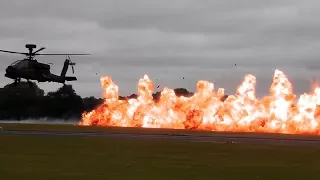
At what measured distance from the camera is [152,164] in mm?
30188

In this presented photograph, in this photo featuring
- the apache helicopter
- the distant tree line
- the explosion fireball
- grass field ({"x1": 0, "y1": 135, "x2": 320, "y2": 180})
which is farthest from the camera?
the distant tree line

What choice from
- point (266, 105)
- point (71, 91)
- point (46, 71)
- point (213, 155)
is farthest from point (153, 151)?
point (71, 91)

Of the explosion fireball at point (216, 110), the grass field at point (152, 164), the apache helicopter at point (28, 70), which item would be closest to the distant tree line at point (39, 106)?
the explosion fireball at point (216, 110)

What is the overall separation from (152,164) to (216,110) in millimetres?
90071

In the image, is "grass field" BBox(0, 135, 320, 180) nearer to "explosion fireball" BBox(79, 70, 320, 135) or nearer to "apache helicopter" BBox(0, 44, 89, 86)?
"apache helicopter" BBox(0, 44, 89, 86)

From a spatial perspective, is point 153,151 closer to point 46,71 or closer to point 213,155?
point 213,155

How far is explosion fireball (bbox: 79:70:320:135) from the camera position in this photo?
109m

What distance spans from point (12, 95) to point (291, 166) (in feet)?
453

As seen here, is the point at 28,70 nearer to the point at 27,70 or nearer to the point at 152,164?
the point at 27,70

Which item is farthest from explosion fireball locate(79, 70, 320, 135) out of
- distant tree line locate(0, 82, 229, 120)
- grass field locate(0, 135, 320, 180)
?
grass field locate(0, 135, 320, 180)

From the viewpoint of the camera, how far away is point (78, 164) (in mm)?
29391

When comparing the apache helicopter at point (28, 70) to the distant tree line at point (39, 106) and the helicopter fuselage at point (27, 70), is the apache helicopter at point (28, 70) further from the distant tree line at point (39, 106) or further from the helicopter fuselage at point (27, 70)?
the distant tree line at point (39, 106)

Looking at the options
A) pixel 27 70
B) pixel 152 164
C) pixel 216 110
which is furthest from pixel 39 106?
pixel 152 164

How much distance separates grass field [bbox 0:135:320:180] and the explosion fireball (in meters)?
69.2
